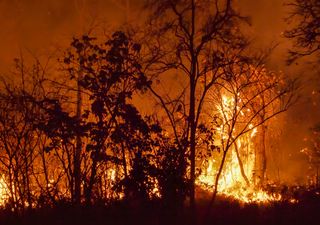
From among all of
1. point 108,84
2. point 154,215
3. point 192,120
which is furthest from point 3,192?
point 192,120

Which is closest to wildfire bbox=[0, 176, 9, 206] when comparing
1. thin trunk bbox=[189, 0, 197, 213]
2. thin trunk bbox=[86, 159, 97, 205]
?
thin trunk bbox=[86, 159, 97, 205]

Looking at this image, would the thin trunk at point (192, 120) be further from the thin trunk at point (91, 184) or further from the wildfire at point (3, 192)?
the wildfire at point (3, 192)

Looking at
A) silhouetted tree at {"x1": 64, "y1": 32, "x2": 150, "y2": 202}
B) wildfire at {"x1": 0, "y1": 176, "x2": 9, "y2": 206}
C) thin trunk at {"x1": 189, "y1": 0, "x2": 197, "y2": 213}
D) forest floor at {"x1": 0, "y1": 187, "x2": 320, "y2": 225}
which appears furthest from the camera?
wildfire at {"x1": 0, "y1": 176, "x2": 9, "y2": 206}

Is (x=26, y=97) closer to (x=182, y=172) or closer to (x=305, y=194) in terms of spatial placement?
(x=182, y=172)

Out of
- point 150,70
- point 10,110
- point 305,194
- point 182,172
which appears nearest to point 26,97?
point 10,110

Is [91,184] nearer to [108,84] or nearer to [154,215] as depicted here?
[154,215]

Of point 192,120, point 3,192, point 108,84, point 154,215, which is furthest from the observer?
point 3,192

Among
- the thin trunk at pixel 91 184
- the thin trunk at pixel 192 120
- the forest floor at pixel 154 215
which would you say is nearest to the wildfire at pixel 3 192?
the forest floor at pixel 154 215

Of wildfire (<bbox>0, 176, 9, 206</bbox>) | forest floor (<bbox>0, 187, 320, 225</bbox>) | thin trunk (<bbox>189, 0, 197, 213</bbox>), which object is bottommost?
forest floor (<bbox>0, 187, 320, 225</bbox>)

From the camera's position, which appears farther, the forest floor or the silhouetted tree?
the silhouetted tree

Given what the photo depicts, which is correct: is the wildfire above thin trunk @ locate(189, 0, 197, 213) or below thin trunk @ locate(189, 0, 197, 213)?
below

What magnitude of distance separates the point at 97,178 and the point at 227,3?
6.45 m

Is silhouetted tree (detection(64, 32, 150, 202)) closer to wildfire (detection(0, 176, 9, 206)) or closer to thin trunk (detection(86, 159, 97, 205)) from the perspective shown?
thin trunk (detection(86, 159, 97, 205))

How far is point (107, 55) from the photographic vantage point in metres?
12.2
